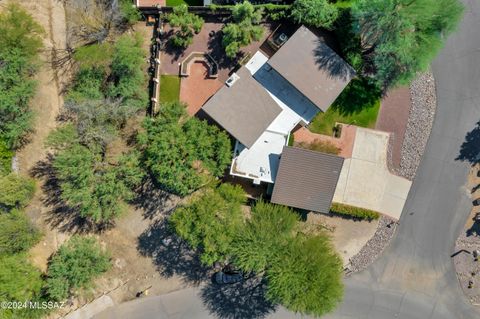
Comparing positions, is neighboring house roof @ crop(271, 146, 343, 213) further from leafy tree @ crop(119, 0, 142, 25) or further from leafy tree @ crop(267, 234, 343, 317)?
leafy tree @ crop(119, 0, 142, 25)

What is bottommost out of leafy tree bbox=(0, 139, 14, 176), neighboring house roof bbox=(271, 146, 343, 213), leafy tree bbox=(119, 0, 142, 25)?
leafy tree bbox=(0, 139, 14, 176)

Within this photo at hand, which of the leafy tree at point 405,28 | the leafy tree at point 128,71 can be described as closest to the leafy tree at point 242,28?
the leafy tree at point 128,71

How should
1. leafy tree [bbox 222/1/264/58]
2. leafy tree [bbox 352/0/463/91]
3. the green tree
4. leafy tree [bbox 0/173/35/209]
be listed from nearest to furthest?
leafy tree [bbox 352/0/463/91]
the green tree
leafy tree [bbox 222/1/264/58]
leafy tree [bbox 0/173/35/209]

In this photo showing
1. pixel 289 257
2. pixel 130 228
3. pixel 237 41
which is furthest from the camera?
pixel 130 228

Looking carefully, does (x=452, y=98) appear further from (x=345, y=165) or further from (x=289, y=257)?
(x=289, y=257)

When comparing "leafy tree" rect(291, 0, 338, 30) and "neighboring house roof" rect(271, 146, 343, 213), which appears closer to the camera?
"leafy tree" rect(291, 0, 338, 30)

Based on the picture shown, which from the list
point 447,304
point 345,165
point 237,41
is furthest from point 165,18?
point 447,304

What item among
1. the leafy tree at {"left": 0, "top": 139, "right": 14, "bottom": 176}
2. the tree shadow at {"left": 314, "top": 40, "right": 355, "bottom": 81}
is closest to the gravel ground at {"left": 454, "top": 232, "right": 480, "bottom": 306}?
the tree shadow at {"left": 314, "top": 40, "right": 355, "bottom": 81}
